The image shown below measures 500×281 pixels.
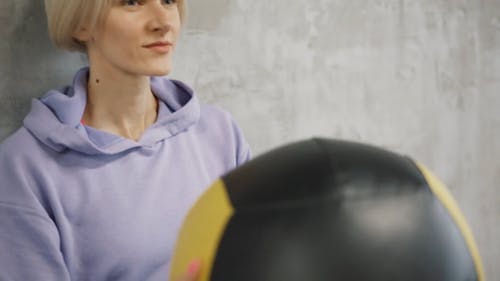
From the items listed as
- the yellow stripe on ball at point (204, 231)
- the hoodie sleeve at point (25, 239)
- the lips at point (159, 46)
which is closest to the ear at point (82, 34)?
the lips at point (159, 46)

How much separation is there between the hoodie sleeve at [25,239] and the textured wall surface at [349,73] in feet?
0.72

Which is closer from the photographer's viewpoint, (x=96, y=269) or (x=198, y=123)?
(x=96, y=269)

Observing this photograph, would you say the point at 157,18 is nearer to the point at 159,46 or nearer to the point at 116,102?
the point at 159,46

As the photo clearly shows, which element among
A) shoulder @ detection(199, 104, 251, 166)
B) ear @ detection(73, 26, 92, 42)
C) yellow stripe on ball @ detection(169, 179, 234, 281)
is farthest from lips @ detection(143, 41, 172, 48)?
yellow stripe on ball @ detection(169, 179, 234, 281)

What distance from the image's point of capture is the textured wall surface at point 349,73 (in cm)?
136

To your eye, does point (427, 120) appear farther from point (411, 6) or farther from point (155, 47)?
point (155, 47)

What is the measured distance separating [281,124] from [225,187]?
0.90m

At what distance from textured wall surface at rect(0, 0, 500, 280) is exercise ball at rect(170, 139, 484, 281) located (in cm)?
74

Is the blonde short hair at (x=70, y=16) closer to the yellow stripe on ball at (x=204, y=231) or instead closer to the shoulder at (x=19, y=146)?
the shoulder at (x=19, y=146)

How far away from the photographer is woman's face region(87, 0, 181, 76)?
1.20 meters

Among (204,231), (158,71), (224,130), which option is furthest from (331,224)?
(224,130)

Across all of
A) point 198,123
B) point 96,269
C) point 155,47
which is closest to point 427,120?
point 198,123

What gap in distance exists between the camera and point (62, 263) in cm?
116

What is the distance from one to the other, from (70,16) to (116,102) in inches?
6.7
